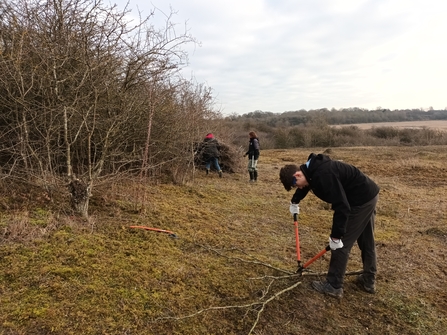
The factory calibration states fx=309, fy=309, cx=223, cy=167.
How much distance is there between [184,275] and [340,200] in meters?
1.83

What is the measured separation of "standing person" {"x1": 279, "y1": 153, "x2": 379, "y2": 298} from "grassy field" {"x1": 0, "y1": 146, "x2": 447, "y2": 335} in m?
0.25

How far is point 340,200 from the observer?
120 inches

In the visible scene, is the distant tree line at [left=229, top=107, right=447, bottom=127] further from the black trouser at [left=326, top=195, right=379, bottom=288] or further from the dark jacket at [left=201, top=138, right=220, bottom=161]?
the black trouser at [left=326, top=195, right=379, bottom=288]

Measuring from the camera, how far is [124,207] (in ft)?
16.8

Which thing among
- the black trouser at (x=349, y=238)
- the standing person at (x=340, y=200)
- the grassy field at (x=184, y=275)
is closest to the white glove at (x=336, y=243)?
the standing person at (x=340, y=200)

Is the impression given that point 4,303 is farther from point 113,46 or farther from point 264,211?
point 264,211

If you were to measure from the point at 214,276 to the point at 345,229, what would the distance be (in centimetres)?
151

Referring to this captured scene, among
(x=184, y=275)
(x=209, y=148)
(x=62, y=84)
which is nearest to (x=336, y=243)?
(x=184, y=275)

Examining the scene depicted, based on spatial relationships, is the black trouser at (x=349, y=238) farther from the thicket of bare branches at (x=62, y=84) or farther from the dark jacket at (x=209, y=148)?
the dark jacket at (x=209, y=148)

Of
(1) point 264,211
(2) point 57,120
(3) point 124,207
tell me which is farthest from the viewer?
(1) point 264,211

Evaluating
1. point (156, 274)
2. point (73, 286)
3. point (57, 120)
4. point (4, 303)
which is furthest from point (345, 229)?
point (57, 120)

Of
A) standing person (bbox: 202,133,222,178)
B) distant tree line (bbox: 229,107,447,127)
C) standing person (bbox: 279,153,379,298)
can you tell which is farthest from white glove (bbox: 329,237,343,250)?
distant tree line (bbox: 229,107,447,127)

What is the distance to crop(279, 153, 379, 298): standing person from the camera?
309 cm

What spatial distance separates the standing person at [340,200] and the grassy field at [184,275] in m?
0.25
